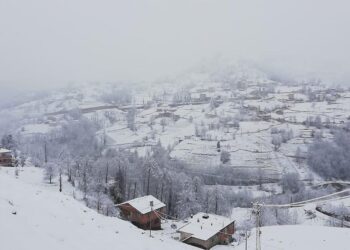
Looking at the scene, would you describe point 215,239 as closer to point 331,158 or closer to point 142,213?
point 142,213

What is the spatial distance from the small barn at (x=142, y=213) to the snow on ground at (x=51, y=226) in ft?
52.8

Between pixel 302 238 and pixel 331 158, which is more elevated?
pixel 302 238

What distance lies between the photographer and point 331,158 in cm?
5812

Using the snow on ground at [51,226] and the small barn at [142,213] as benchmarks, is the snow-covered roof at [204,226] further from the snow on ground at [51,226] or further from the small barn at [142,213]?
the snow on ground at [51,226]

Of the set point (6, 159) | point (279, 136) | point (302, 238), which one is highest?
point (302, 238)

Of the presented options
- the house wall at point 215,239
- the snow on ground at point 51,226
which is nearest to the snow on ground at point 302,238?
the house wall at point 215,239

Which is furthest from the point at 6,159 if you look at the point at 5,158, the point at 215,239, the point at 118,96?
the point at 118,96

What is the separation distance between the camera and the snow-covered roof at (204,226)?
23438mm

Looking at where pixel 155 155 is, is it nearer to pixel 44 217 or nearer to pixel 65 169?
pixel 65 169

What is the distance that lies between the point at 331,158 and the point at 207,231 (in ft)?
133

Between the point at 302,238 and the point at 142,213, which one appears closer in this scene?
the point at 302,238

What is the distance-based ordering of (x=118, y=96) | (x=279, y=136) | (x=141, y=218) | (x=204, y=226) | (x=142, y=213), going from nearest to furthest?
(x=204, y=226) < (x=142, y=213) < (x=141, y=218) < (x=279, y=136) < (x=118, y=96)

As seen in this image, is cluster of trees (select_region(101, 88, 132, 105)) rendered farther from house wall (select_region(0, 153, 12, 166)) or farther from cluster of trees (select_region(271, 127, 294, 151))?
→ house wall (select_region(0, 153, 12, 166))

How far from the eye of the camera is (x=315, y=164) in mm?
57375
